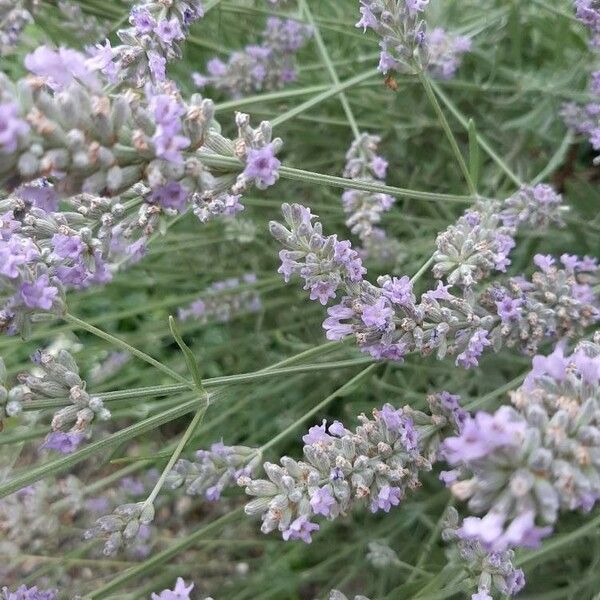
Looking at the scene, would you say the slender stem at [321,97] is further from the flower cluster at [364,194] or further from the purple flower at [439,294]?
the purple flower at [439,294]

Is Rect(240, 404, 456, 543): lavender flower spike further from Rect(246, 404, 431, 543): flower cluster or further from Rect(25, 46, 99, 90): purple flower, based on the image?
Rect(25, 46, 99, 90): purple flower

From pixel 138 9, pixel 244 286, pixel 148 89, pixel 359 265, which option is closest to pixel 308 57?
pixel 244 286

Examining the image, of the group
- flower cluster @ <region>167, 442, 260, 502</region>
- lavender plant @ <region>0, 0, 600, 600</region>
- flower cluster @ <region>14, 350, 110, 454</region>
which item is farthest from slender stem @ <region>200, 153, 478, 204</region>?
flower cluster @ <region>167, 442, 260, 502</region>

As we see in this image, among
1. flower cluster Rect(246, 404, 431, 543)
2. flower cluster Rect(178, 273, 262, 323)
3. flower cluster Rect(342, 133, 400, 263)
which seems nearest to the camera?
flower cluster Rect(246, 404, 431, 543)

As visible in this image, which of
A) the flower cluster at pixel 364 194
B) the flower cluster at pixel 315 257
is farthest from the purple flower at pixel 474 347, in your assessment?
the flower cluster at pixel 364 194

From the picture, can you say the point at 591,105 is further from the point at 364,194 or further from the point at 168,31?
the point at 168,31
